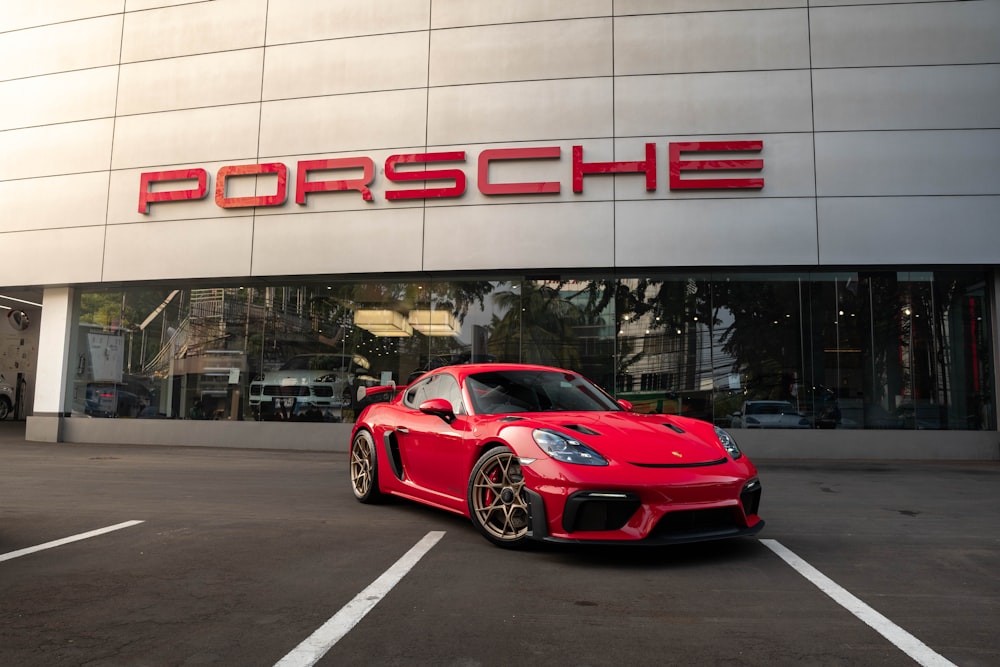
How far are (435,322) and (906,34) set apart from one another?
10.4 meters

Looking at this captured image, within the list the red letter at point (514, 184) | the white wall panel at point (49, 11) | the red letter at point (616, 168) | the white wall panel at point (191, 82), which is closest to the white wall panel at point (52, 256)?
the white wall panel at point (191, 82)

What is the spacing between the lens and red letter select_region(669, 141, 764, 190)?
486 inches

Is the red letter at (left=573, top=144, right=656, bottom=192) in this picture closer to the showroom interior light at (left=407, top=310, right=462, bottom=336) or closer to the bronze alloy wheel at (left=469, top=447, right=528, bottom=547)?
the showroom interior light at (left=407, top=310, right=462, bottom=336)

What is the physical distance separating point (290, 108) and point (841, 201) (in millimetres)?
10990

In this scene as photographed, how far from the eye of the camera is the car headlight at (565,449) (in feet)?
13.6

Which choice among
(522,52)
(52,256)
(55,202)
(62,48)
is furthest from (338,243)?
(62,48)

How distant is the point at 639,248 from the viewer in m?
12.5

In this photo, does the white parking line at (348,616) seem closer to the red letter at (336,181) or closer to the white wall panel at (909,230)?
the red letter at (336,181)

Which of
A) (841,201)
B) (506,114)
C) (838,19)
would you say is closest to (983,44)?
(838,19)

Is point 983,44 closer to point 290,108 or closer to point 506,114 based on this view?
point 506,114

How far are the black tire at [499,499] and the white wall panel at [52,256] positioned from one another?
43.9ft

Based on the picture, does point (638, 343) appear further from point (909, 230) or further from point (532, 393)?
point (532, 393)

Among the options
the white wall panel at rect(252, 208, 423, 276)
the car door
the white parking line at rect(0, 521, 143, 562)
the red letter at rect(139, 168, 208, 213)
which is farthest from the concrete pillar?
the car door

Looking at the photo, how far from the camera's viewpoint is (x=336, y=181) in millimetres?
13609
